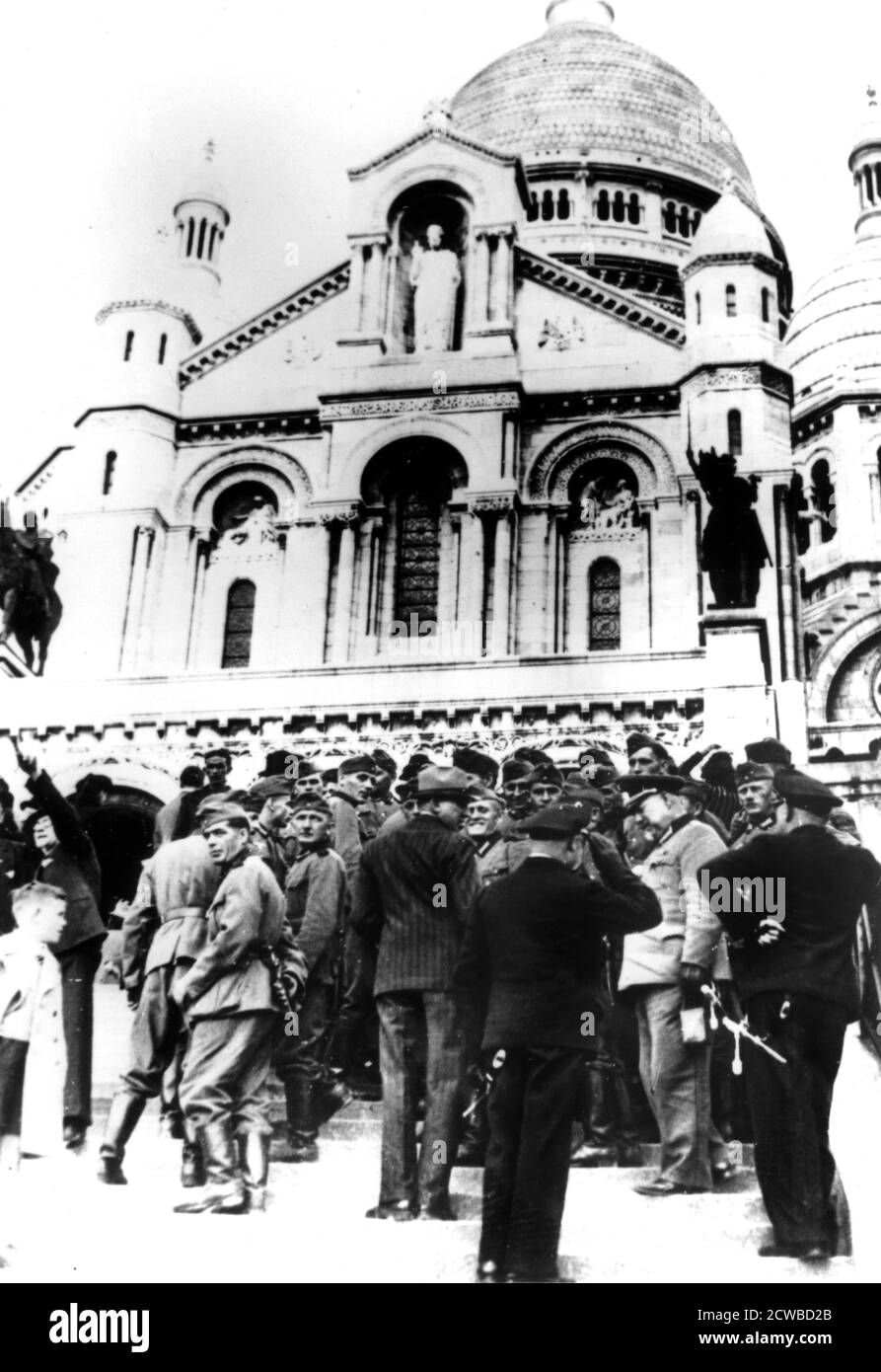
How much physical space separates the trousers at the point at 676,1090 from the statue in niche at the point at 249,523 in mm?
9523

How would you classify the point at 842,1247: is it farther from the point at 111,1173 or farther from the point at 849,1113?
the point at 111,1173

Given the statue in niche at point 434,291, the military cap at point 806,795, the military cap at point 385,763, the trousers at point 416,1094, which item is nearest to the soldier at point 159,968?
the trousers at point 416,1094

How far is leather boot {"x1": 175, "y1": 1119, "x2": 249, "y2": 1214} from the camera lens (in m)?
11.0

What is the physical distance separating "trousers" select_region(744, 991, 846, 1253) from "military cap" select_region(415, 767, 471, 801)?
2456mm

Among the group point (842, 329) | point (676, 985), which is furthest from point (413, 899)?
point (842, 329)

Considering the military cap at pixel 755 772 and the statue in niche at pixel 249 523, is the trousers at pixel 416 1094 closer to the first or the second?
the military cap at pixel 755 772

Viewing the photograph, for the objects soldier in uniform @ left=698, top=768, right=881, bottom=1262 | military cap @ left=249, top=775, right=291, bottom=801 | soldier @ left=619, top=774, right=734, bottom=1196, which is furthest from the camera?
military cap @ left=249, top=775, right=291, bottom=801

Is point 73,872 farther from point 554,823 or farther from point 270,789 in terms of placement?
point 554,823

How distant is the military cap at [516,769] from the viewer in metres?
13.0

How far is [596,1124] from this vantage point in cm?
1098

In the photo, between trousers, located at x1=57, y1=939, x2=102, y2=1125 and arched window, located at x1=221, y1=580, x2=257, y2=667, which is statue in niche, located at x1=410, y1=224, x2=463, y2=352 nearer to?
arched window, located at x1=221, y1=580, x2=257, y2=667

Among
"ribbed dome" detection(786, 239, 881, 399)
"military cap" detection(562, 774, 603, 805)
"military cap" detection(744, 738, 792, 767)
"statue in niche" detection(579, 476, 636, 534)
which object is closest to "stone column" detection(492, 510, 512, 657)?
"statue in niche" detection(579, 476, 636, 534)

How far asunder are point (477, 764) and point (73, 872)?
3.11m
